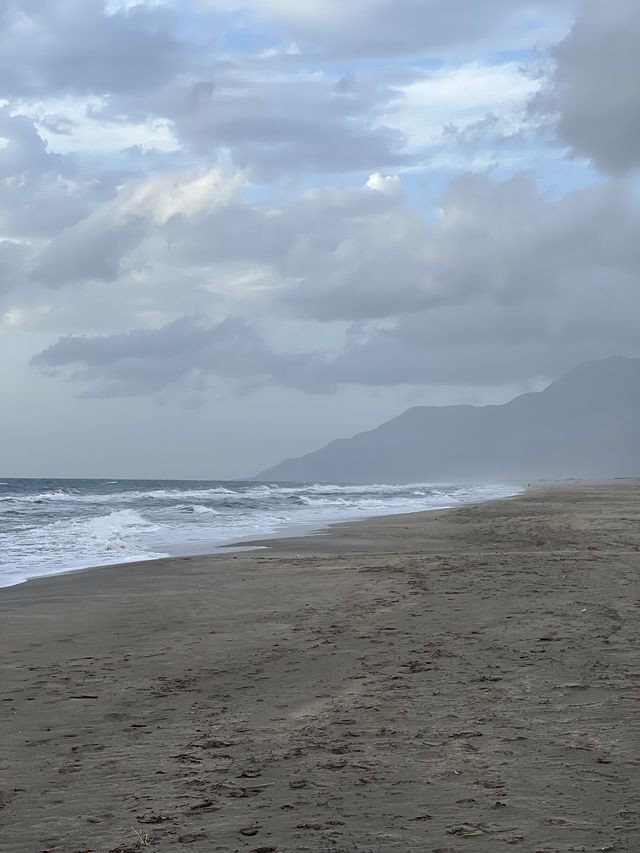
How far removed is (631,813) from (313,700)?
3020 millimetres

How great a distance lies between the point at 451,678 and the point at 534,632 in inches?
86.3

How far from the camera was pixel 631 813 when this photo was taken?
406 centimetres

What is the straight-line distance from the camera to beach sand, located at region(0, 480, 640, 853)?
411 cm

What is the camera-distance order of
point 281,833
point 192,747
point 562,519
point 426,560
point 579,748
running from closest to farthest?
point 281,833
point 579,748
point 192,747
point 426,560
point 562,519

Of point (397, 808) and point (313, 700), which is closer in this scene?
point (397, 808)

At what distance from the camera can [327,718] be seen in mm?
6004

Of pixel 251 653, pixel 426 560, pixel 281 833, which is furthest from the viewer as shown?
pixel 426 560

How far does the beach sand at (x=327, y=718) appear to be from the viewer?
4113mm

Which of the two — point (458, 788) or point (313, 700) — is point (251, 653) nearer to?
point (313, 700)

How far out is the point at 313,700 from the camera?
6562mm

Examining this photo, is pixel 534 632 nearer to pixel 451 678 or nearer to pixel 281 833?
pixel 451 678

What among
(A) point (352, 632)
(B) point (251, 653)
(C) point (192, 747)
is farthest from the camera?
(A) point (352, 632)

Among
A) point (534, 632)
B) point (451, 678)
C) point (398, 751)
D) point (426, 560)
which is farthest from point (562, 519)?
point (398, 751)

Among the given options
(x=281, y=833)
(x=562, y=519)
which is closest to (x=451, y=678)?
(x=281, y=833)
